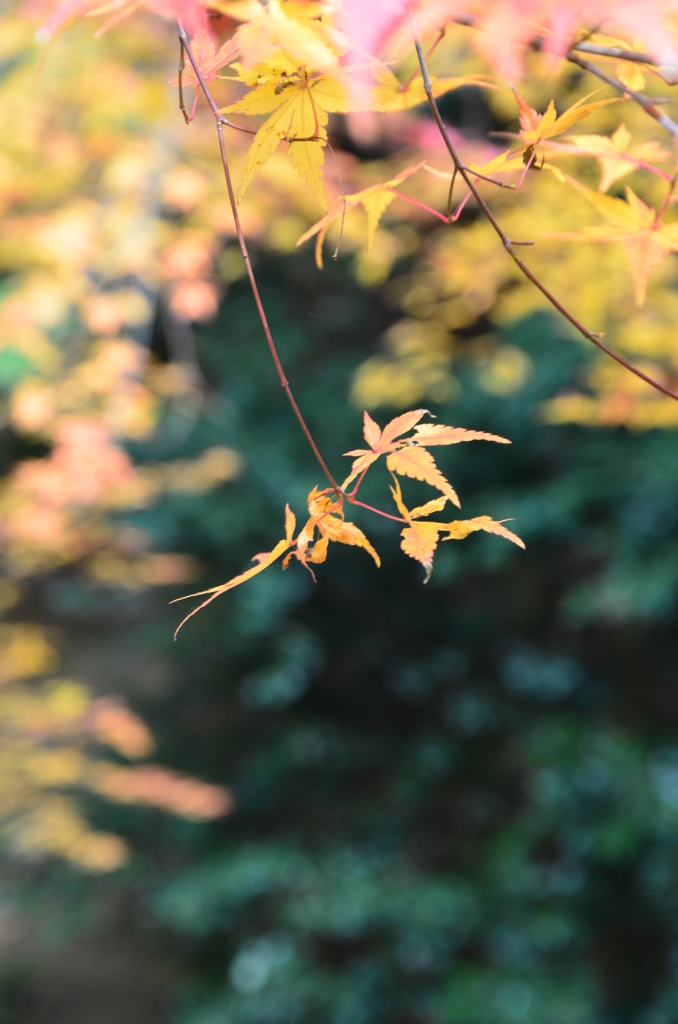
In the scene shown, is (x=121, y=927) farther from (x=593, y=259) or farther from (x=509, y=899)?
(x=593, y=259)

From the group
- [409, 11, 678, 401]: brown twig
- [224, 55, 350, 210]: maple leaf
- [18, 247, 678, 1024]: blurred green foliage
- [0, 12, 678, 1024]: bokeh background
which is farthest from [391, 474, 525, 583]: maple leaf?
[18, 247, 678, 1024]: blurred green foliage

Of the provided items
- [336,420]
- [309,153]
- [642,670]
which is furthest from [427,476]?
[642,670]

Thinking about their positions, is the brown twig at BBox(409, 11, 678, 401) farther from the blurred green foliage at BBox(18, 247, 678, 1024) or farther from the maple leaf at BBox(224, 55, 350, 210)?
the blurred green foliage at BBox(18, 247, 678, 1024)

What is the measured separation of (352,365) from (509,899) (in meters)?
2.33

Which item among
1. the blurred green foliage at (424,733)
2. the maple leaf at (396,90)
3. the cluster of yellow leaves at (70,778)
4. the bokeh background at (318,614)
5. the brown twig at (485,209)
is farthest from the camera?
the cluster of yellow leaves at (70,778)

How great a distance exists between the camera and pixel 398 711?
354 cm

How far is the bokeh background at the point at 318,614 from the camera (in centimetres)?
229

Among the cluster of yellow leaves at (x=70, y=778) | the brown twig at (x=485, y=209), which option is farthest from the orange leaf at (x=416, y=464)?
the cluster of yellow leaves at (x=70, y=778)

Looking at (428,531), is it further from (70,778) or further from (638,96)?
(70,778)

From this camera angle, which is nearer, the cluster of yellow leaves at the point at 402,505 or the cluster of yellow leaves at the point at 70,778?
the cluster of yellow leaves at the point at 402,505

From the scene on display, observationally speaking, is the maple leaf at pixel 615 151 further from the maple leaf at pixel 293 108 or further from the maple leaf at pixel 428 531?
the maple leaf at pixel 428 531

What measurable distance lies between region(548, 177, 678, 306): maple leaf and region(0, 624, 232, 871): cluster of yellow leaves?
316cm

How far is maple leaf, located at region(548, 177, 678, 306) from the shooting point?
64 cm

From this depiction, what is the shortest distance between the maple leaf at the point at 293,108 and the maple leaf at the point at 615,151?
0.22 meters
